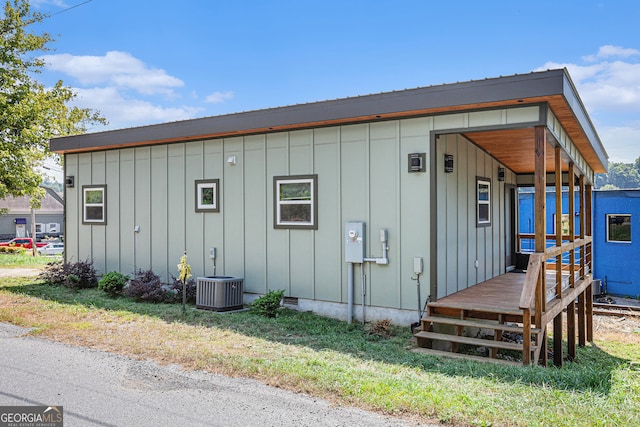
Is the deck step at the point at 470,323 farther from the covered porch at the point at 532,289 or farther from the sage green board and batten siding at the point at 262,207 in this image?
the sage green board and batten siding at the point at 262,207

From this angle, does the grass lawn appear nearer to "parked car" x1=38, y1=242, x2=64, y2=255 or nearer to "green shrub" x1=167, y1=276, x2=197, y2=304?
"green shrub" x1=167, y1=276, x2=197, y2=304

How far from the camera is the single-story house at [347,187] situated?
731 cm

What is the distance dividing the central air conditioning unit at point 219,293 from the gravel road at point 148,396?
318 centimetres

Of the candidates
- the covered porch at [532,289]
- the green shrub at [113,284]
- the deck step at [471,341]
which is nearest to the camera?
the deck step at [471,341]

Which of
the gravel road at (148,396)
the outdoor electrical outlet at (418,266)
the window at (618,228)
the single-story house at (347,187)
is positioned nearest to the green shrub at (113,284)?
the single-story house at (347,187)

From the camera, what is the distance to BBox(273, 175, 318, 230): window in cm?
863

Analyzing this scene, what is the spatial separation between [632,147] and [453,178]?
111950 mm

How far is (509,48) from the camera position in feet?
60.4

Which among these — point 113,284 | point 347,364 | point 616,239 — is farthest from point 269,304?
point 616,239

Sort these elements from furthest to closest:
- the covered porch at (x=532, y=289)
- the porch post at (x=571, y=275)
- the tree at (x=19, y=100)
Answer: the tree at (x=19, y=100) < the porch post at (x=571, y=275) < the covered porch at (x=532, y=289)

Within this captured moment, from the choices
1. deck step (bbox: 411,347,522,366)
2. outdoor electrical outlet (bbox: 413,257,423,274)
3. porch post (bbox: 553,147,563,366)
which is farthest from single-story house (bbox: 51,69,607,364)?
deck step (bbox: 411,347,522,366)

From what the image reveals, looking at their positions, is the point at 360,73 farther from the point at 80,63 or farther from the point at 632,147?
the point at 632,147

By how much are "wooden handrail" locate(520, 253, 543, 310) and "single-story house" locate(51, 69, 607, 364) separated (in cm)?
71

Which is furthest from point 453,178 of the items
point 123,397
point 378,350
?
point 123,397
